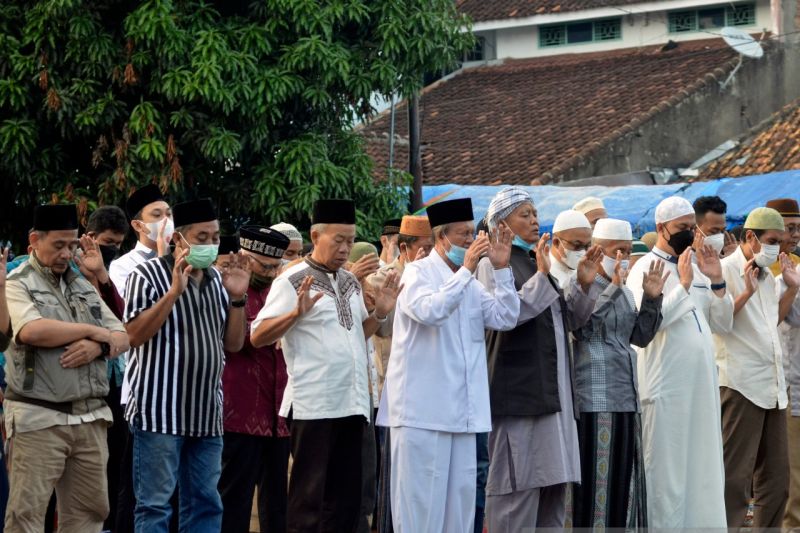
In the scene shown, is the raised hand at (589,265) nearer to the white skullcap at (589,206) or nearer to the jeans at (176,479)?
the white skullcap at (589,206)

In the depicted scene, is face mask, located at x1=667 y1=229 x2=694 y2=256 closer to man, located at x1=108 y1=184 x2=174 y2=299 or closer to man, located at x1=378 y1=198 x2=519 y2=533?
man, located at x1=378 y1=198 x2=519 y2=533

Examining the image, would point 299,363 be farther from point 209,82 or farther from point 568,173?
point 568,173

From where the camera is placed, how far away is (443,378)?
7.52 meters

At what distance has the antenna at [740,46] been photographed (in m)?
26.0

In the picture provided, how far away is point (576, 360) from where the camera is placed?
8.32 metres

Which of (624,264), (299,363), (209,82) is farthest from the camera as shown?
(209,82)

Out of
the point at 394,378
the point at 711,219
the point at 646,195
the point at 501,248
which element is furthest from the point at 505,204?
the point at 646,195

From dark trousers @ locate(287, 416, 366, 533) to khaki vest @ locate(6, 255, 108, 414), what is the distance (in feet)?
3.79

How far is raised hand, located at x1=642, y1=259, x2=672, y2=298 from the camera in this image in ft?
27.4

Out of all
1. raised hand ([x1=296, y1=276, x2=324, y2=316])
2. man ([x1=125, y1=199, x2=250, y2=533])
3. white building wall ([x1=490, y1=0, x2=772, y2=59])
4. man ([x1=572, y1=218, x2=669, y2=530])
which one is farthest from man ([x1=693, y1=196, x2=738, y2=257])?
white building wall ([x1=490, y1=0, x2=772, y2=59])

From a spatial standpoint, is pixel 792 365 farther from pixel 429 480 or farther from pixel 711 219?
pixel 429 480

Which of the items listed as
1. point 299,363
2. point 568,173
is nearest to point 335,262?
point 299,363

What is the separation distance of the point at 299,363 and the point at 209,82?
6496 mm

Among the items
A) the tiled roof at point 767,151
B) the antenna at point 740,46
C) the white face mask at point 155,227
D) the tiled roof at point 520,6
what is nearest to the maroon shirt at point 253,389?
the white face mask at point 155,227
